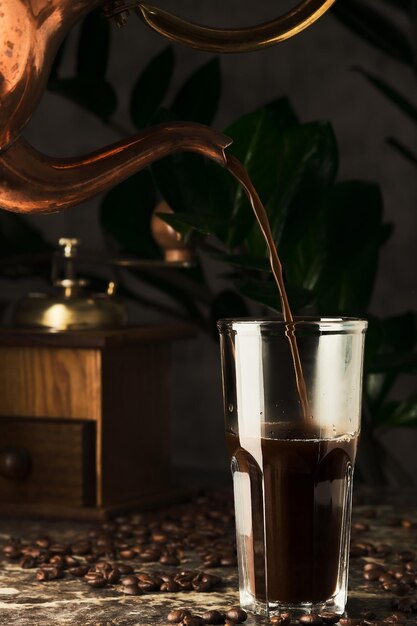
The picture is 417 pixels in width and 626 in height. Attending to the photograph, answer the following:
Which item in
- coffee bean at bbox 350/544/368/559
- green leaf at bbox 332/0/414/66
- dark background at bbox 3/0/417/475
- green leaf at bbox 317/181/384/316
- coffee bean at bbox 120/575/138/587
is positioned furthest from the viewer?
dark background at bbox 3/0/417/475

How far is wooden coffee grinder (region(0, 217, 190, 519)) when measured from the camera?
1.23 meters

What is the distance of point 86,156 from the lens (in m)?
0.87

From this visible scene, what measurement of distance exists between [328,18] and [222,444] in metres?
0.73

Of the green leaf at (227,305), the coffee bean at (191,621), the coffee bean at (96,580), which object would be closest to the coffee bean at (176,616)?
the coffee bean at (191,621)

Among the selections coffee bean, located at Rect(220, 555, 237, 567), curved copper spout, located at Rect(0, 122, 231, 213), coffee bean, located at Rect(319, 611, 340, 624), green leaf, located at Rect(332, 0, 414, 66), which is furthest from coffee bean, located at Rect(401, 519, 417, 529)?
green leaf, located at Rect(332, 0, 414, 66)

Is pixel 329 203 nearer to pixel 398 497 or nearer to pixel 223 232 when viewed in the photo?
pixel 223 232

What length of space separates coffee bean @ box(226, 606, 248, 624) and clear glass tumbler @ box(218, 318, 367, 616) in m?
0.02

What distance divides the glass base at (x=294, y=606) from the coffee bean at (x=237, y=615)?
0.02 meters

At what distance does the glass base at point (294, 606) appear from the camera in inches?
33.7

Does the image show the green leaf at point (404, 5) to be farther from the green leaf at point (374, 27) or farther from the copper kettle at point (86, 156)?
the copper kettle at point (86, 156)

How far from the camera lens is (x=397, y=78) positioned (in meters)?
1.83

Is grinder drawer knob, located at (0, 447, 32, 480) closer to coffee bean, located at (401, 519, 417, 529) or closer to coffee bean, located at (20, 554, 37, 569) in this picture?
coffee bean, located at (20, 554, 37, 569)

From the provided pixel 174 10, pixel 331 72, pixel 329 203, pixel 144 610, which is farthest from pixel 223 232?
pixel 174 10

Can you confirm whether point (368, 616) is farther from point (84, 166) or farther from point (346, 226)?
point (346, 226)
